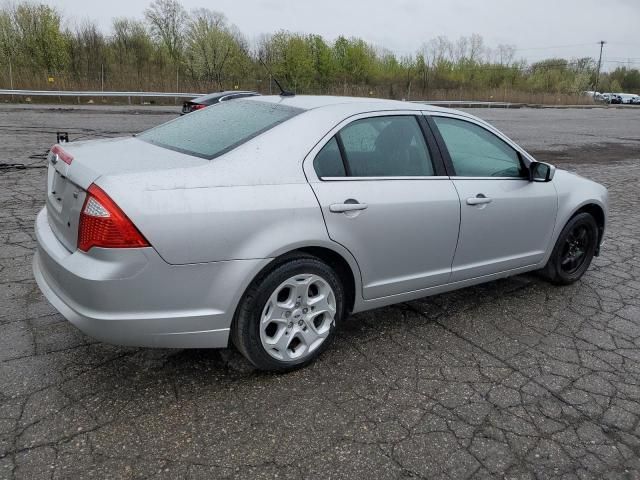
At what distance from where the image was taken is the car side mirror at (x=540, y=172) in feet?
13.5

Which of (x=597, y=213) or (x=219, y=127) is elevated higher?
(x=219, y=127)

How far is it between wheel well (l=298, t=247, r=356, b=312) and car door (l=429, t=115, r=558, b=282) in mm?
855

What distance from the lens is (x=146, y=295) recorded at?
8.54 feet

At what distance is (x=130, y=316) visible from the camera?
2615mm

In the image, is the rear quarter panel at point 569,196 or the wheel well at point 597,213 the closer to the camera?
the rear quarter panel at point 569,196

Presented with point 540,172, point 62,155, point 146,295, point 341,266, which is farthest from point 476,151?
point 62,155

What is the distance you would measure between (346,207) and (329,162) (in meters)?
0.29

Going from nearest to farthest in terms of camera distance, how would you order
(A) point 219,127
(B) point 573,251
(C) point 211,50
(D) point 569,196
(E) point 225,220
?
(E) point 225,220, (A) point 219,127, (D) point 569,196, (B) point 573,251, (C) point 211,50

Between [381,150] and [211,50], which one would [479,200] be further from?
[211,50]

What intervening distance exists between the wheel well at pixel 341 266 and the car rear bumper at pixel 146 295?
410 millimetres

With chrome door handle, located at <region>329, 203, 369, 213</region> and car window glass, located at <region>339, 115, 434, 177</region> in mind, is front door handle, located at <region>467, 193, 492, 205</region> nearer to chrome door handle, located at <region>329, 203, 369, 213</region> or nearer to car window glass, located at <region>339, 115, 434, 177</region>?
car window glass, located at <region>339, 115, 434, 177</region>

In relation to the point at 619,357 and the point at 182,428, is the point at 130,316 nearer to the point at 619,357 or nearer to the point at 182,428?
the point at 182,428

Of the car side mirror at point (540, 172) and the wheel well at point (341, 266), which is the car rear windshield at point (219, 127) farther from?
the car side mirror at point (540, 172)

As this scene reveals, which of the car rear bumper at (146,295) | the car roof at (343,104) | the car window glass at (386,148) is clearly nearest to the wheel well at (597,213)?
the car roof at (343,104)
